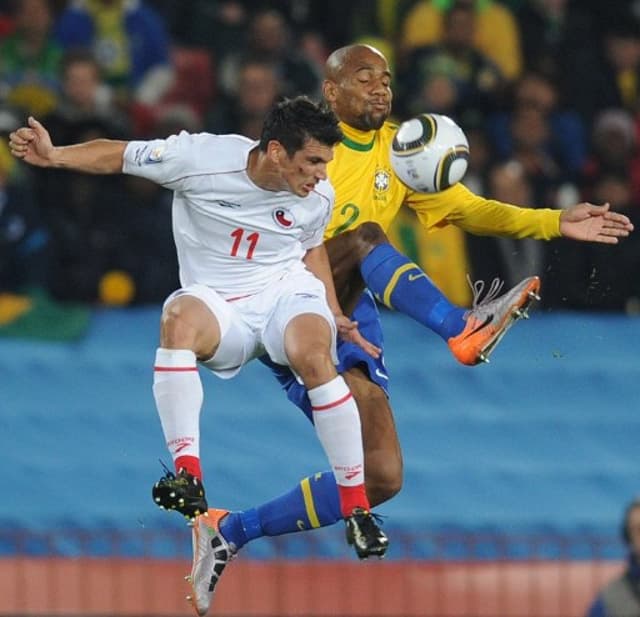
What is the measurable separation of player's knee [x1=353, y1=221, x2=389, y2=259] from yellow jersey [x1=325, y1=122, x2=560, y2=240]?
35 mm

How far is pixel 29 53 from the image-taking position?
50.9 ft

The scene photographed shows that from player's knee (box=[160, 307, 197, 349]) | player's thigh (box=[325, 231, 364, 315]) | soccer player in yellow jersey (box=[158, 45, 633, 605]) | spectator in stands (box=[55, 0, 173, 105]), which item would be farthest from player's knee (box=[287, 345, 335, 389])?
spectator in stands (box=[55, 0, 173, 105])

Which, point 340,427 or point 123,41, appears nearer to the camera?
point 340,427

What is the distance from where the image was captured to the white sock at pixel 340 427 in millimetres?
9562

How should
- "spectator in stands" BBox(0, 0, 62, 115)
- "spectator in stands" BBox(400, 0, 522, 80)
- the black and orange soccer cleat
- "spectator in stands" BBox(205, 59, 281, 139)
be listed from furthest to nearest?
"spectator in stands" BBox(400, 0, 522, 80) → "spectator in stands" BBox(0, 0, 62, 115) → "spectator in stands" BBox(205, 59, 281, 139) → the black and orange soccer cleat

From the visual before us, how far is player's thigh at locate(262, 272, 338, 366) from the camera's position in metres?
9.55

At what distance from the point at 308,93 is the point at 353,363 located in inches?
212

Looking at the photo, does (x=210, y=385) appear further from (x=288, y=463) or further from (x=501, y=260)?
(x=501, y=260)

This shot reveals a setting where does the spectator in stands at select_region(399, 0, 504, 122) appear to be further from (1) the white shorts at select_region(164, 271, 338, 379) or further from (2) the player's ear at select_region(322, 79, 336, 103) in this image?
(1) the white shorts at select_region(164, 271, 338, 379)

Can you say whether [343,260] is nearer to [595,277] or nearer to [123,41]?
[595,277]

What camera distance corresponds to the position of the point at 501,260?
13570 millimetres

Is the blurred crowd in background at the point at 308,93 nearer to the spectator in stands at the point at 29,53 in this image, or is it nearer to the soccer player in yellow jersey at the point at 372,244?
the spectator in stands at the point at 29,53

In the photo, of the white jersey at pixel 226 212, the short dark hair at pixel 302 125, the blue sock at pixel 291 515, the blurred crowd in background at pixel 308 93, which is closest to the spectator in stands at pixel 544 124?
the blurred crowd in background at pixel 308 93


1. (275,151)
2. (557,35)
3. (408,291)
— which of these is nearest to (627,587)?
(408,291)
